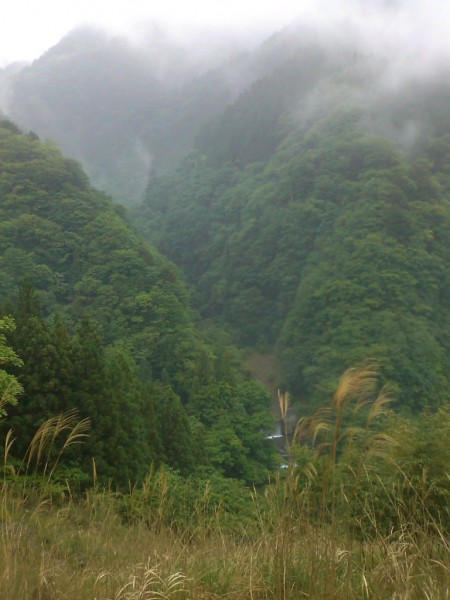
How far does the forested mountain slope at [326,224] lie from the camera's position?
34.2 m

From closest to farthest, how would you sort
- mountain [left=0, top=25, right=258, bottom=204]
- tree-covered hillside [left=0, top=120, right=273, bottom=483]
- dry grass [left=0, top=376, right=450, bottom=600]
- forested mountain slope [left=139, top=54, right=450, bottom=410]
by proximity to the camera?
dry grass [left=0, top=376, right=450, bottom=600] < tree-covered hillside [left=0, top=120, right=273, bottom=483] < forested mountain slope [left=139, top=54, right=450, bottom=410] < mountain [left=0, top=25, right=258, bottom=204]

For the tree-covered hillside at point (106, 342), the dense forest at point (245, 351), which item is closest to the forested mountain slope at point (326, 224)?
the dense forest at point (245, 351)

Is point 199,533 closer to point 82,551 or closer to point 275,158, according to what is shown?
point 82,551

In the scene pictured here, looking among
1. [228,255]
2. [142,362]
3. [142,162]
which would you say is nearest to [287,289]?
[228,255]

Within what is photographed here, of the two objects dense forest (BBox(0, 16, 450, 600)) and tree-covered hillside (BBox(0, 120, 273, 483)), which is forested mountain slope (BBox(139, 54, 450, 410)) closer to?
dense forest (BBox(0, 16, 450, 600))

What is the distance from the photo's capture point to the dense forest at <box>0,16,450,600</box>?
7.80 feet

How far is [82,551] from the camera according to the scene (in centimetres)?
285

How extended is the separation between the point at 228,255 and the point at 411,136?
2061 centimetres

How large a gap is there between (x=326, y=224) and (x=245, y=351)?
39.9 feet

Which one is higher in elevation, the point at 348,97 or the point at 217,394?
the point at 348,97

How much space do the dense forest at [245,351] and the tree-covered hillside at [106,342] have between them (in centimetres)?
11

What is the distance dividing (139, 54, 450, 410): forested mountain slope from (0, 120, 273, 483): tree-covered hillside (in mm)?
A: 5388

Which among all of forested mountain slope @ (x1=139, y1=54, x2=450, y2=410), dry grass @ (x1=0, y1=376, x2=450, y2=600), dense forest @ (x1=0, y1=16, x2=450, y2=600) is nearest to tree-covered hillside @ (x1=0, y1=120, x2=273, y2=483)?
dense forest @ (x1=0, y1=16, x2=450, y2=600)

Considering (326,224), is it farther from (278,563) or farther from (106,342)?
(278,563)
